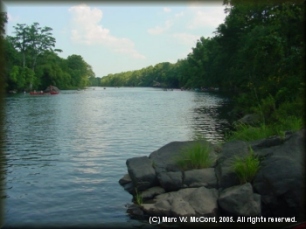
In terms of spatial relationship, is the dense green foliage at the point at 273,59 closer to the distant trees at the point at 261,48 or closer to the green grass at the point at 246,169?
the distant trees at the point at 261,48

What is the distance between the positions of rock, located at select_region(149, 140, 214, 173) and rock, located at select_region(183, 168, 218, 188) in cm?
64

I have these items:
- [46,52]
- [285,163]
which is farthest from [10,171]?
[46,52]

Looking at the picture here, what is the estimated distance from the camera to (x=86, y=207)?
9062mm

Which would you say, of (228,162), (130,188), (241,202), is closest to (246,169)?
(228,162)

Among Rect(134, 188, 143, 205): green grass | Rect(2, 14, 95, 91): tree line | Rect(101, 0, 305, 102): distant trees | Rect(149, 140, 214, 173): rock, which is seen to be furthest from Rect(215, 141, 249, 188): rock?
Rect(2, 14, 95, 91): tree line

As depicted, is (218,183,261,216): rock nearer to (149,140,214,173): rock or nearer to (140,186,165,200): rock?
(140,186,165,200): rock

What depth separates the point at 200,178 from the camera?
9203 millimetres

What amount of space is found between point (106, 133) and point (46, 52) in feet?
279

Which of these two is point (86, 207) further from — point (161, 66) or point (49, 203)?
point (161, 66)

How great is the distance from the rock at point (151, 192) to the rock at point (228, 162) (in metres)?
1.45

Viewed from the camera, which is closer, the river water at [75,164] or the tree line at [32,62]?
the river water at [75,164]

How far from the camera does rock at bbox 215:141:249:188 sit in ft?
29.2

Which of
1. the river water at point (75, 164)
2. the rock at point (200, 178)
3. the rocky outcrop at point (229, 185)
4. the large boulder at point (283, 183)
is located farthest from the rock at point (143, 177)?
the large boulder at point (283, 183)

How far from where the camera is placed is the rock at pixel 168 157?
9.95 m
